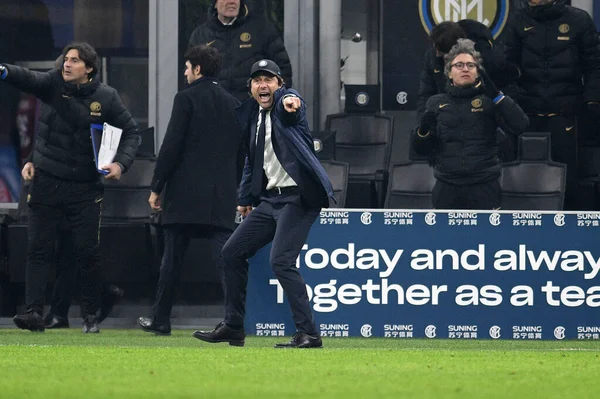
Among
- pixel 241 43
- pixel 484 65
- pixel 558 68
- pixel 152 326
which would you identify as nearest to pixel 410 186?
pixel 484 65

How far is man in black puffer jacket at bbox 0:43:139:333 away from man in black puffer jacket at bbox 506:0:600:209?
3740mm

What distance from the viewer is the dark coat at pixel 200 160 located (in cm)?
1174

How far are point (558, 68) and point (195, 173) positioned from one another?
3.61 metres

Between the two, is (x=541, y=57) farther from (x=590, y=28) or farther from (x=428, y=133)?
(x=428, y=133)

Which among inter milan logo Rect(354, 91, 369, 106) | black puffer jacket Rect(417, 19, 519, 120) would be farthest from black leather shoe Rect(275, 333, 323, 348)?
inter milan logo Rect(354, 91, 369, 106)

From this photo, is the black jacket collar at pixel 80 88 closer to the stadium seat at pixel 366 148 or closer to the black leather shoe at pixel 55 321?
the black leather shoe at pixel 55 321

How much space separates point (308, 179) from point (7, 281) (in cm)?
453

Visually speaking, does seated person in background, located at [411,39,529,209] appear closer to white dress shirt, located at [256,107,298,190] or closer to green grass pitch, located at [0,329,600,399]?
green grass pitch, located at [0,329,600,399]

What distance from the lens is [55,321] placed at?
1241 cm

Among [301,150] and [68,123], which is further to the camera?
[68,123]

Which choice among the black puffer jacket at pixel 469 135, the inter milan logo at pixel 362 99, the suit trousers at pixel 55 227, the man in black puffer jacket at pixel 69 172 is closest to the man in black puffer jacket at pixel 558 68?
the inter milan logo at pixel 362 99

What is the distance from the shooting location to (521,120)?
38.3 feet

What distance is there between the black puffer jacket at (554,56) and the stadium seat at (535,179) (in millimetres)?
442

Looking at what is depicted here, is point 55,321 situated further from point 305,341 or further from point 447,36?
point 447,36
